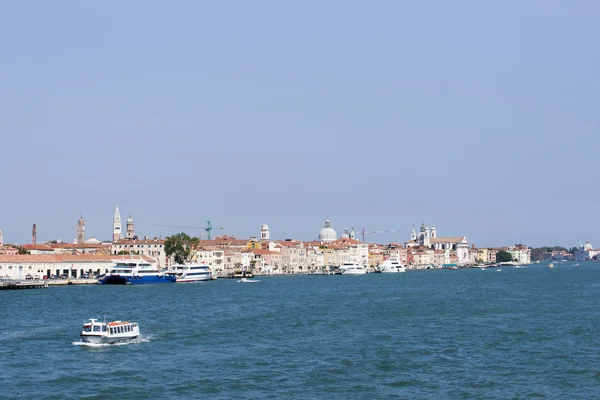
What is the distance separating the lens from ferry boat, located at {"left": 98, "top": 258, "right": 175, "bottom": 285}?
84.8 m

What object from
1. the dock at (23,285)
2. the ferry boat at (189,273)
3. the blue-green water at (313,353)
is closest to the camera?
the blue-green water at (313,353)

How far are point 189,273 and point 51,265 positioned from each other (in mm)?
14136

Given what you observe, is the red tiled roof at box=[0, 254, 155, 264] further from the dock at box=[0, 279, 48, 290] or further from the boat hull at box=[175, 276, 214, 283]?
the dock at box=[0, 279, 48, 290]

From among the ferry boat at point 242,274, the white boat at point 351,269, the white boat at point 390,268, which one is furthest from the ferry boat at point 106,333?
the white boat at point 390,268

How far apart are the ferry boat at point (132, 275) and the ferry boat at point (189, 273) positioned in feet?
11.7

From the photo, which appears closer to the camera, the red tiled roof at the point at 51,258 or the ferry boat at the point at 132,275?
the ferry boat at the point at 132,275

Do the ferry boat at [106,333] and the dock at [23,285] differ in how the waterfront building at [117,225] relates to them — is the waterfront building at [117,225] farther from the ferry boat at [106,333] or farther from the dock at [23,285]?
the ferry boat at [106,333]

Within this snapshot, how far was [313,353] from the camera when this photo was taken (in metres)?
29.4

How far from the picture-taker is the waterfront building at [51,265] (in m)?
88.9

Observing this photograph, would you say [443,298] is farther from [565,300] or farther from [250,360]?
[250,360]

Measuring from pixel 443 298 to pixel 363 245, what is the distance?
107 metres

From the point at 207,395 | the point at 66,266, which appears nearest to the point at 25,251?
the point at 66,266

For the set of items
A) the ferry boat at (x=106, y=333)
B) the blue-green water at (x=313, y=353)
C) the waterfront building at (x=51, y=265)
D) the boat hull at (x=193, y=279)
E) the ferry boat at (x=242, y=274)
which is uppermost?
the waterfront building at (x=51, y=265)

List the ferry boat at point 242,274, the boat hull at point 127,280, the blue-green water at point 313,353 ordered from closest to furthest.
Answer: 1. the blue-green water at point 313,353
2. the boat hull at point 127,280
3. the ferry boat at point 242,274
